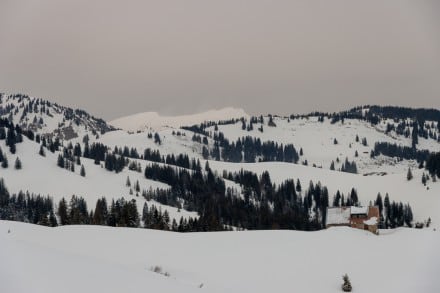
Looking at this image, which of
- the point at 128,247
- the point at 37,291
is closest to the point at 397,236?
the point at 128,247

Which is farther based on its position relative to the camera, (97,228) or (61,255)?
(97,228)

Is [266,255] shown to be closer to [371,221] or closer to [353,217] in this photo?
[371,221]

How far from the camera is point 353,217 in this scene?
126 m

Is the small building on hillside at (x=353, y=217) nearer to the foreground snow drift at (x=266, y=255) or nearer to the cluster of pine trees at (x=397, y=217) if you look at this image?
the cluster of pine trees at (x=397, y=217)

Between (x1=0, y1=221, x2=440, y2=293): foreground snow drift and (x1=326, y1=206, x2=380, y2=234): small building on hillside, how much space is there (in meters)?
70.1

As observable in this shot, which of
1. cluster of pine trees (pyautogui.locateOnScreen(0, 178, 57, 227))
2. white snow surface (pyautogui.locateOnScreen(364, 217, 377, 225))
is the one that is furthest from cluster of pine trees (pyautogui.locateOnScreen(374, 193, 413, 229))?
cluster of pine trees (pyautogui.locateOnScreen(0, 178, 57, 227))

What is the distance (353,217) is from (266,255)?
87.0 m

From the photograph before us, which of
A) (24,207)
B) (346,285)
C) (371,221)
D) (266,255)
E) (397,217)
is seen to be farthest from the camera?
(397,217)

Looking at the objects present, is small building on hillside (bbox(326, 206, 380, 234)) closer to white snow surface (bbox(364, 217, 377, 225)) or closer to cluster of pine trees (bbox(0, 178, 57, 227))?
white snow surface (bbox(364, 217, 377, 225))

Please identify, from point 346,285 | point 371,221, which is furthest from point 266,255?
point 371,221

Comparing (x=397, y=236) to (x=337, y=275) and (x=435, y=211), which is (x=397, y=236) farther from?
(x=435, y=211)

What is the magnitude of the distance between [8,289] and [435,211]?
694 ft

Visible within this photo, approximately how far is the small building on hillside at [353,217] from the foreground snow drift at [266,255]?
70.1 meters

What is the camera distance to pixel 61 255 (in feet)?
63.7
